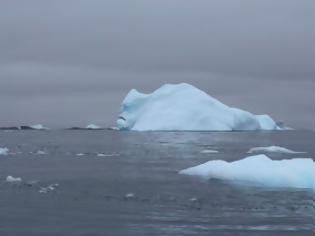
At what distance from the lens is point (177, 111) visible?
304 ft

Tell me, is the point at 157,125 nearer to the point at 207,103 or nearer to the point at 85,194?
the point at 207,103

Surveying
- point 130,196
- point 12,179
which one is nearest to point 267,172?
point 130,196

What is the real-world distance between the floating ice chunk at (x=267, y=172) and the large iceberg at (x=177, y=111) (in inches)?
2380

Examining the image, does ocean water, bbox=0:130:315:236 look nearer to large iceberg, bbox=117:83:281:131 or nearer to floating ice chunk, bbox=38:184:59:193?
floating ice chunk, bbox=38:184:59:193

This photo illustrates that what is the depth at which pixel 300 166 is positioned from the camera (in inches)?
992

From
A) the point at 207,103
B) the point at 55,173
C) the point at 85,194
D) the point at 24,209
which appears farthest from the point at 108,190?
the point at 207,103

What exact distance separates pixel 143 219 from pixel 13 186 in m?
7.98

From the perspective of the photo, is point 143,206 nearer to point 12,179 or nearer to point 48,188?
point 48,188

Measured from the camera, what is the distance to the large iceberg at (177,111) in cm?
9025

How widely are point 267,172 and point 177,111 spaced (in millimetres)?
67388

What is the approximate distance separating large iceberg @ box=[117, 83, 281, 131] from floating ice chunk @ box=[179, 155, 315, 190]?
198ft

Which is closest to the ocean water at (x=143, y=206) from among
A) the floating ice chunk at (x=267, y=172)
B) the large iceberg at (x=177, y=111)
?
the floating ice chunk at (x=267, y=172)

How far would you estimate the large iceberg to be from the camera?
90.2 metres

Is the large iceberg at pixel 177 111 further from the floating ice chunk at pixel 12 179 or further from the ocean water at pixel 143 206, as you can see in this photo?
the floating ice chunk at pixel 12 179
